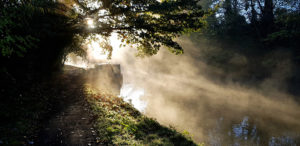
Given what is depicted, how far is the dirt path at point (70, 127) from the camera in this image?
5904 mm

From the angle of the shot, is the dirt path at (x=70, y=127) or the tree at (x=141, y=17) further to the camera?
the tree at (x=141, y=17)

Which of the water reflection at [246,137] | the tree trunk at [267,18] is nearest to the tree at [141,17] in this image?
the water reflection at [246,137]

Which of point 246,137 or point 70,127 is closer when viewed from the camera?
point 70,127

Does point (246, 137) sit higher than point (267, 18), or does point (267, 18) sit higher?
point (267, 18)

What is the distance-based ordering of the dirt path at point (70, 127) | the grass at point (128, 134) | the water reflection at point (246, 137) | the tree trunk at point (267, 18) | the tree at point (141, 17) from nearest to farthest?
the dirt path at point (70, 127) → the grass at point (128, 134) → the tree at point (141, 17) → the water reflection at point (246, 137) → the tree trunk at point (267, 18)

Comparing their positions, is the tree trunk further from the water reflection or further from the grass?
the grass

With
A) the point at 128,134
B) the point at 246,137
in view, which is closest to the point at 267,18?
the point at 246,137

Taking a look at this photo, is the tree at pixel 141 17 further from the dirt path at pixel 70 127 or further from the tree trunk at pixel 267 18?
the tree trunk at pixel 267 18

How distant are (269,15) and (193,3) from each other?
28.8m

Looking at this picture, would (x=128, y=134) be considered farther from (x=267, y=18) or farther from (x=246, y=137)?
(x=267, y=18)

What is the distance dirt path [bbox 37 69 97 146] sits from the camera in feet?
19.4

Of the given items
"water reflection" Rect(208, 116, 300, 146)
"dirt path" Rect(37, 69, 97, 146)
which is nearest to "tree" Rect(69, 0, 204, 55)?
"dirt path" Rect(37, 69, 97, 146)

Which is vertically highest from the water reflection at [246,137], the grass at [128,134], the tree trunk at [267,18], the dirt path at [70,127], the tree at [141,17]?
the tree trunk at [267,18]

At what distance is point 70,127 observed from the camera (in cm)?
705
